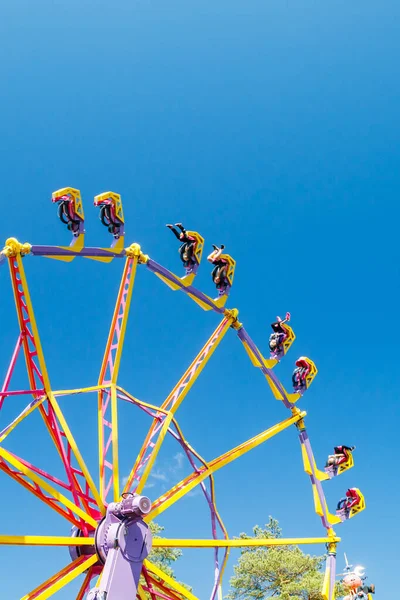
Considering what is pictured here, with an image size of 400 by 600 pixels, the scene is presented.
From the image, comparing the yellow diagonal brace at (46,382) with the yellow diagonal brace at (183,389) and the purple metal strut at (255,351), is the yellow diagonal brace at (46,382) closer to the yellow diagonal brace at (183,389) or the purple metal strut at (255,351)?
the yellow diagonal brace at (183,389)

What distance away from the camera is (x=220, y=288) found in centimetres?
1628

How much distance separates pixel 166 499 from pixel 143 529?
1.50 metres

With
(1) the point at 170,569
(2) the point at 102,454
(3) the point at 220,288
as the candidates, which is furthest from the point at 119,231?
(1) the point at 170,569

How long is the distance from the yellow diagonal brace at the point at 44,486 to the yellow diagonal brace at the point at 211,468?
1.26 m

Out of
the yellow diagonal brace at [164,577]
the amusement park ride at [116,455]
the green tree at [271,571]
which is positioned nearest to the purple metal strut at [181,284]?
the amusement park ride at [116,455]

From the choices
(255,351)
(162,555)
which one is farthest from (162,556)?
(255,351)

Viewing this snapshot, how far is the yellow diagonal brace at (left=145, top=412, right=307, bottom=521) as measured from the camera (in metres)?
12.4

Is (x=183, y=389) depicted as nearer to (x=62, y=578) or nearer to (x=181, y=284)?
(x=181, y=284)

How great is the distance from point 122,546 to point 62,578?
1142 mm

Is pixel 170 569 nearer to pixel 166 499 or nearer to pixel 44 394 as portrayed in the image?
pixel 166 499

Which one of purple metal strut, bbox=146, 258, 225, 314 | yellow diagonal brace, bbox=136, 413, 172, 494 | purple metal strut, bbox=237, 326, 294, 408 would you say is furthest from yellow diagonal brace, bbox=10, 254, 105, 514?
purple metal strut, bbox=237, 326, 294, 408

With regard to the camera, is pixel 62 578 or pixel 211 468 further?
pixel 211 468

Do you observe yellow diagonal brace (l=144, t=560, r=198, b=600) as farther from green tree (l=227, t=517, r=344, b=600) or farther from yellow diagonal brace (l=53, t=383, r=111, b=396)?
green tree (l=227, t=517, r=344, b=600)

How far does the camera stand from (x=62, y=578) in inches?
409
